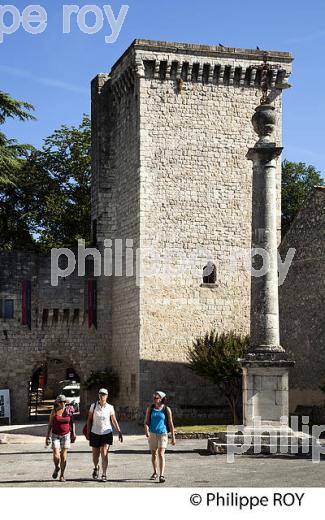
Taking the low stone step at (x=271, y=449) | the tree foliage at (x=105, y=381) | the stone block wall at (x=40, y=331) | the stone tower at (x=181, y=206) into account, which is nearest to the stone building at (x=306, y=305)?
the stone tower at (x=181, y=206)

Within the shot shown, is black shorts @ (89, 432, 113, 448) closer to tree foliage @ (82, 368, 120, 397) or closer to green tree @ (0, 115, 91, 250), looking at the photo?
tree foliage @ (82, 368, 120, 397)

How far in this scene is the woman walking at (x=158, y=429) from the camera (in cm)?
1554

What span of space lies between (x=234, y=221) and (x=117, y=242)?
4.12 meters

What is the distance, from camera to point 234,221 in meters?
31.2

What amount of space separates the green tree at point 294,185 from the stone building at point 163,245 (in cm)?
1416

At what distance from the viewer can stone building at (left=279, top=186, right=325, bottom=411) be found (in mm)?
29375

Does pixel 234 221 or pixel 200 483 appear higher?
pixel 234 221

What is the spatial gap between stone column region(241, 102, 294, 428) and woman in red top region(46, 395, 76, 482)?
5466mm

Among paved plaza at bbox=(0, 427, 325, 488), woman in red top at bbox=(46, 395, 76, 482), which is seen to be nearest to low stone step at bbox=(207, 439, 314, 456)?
paved plaza at bbox=(0, 427, 325, 488)

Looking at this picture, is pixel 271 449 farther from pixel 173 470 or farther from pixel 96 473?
pixel 96 473

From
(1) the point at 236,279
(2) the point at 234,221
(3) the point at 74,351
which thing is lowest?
(3) the point at 74,351

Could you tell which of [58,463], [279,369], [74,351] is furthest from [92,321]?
[58,463]
